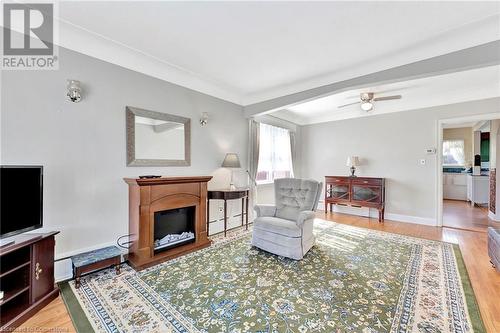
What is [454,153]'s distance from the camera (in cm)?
748

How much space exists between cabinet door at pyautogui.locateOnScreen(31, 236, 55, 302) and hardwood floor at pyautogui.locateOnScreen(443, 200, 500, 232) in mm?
6303

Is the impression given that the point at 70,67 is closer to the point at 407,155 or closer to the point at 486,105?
the point at 407,155

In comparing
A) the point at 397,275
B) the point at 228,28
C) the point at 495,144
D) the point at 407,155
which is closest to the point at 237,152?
the point at 228,28

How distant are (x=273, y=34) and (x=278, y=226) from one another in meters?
2.31

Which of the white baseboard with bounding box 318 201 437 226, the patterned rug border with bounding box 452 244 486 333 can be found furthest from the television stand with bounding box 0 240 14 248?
the white baseboard with bounding box 318 201 437 226

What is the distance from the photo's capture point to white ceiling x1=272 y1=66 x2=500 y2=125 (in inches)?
135

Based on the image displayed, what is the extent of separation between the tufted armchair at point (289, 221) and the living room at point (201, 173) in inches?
1.0

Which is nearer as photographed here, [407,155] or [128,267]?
[128,267]

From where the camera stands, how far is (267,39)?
95.9 inches

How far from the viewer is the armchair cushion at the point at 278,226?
109 inches

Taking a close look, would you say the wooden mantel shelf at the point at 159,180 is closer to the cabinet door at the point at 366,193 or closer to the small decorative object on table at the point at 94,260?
the small decorative object on table at the point at 94,260

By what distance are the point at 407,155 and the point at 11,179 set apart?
20.2 ft

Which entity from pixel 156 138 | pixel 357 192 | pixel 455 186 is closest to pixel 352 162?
pixel 357 192

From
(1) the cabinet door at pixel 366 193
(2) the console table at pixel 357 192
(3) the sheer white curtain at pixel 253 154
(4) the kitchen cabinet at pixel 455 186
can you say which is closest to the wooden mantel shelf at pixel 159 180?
(3) the sheer white curtain at pixel 253 154
